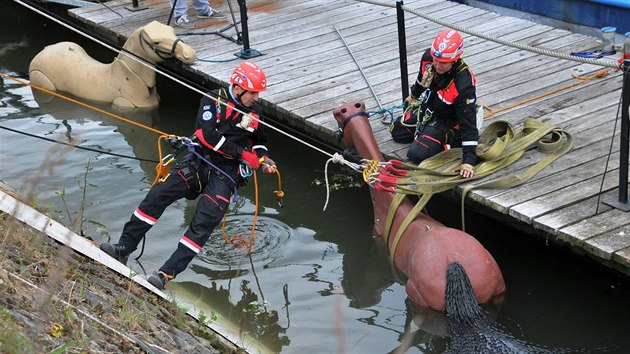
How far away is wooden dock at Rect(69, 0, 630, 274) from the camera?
21.3 feet

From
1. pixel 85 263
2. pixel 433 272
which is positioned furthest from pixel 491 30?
pixel 85 263

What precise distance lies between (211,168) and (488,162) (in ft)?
7.18

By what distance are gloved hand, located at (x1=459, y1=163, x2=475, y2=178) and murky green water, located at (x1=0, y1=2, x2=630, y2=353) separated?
3.17 ft

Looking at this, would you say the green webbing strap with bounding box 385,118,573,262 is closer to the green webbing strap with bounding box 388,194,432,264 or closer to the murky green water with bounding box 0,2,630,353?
the green webbing strap with bounding box 388,194,432,264

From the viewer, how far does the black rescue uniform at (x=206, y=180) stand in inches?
267

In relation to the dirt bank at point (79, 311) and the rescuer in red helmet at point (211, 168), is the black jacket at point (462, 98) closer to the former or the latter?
the rescuer in red helmet at point (211, 168)

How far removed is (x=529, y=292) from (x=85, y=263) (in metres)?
3.39

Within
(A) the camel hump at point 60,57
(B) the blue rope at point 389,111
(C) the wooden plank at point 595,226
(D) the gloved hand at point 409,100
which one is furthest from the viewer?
(A) the camel hump at point 60,57

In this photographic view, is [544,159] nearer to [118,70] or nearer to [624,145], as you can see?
[624,145]

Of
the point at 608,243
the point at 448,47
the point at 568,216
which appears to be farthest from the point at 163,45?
the point at 608,243

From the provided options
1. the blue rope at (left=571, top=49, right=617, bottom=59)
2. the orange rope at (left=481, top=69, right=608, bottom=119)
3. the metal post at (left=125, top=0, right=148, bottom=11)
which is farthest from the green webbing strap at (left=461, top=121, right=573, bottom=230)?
the metal post at (left=125, top=0, right=148, bottom=11)

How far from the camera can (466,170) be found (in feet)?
22.7

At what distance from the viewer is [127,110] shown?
10.6 m

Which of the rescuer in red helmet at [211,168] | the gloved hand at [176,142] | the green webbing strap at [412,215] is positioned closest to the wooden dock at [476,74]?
the green webbing strap at [412,215]
